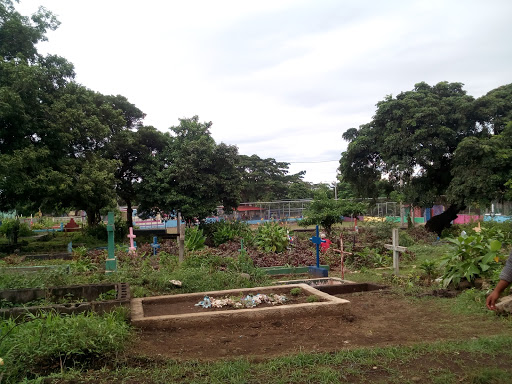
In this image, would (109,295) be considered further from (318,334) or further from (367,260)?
(367,260)

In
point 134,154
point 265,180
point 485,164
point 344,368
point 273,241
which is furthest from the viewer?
point 265,180

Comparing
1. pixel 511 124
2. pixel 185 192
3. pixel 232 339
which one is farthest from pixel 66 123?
pixel 511 124

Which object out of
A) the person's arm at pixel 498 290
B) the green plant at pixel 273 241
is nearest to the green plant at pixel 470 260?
the person's arm at pixel 498 290

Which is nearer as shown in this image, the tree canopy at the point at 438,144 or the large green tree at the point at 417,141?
the tree canopy at the point at 438,144

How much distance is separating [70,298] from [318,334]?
139 inches

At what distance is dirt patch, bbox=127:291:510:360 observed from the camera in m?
4.28

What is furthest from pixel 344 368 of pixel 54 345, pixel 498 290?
pixel 54 345

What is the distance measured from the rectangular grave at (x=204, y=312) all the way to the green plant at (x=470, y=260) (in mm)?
2559

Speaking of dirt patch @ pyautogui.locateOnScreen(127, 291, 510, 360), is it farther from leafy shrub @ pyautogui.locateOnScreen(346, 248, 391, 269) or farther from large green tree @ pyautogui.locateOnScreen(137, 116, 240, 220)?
large green tree @ pyautogui.locateOnScreen(137, 116, 240, 220)

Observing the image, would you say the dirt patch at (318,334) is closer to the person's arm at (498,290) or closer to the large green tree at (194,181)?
the person's arm at (498,290)

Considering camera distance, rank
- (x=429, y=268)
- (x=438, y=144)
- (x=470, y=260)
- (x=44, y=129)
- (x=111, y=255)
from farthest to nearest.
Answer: (x=438, y=144), (x=44, y=129), (x=111, y=255), (x=429, y=268), (x=470, y=260)

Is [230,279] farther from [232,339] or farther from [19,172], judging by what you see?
[19,172]

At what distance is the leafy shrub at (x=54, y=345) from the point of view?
3566mm

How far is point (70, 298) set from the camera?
19.0 ft
